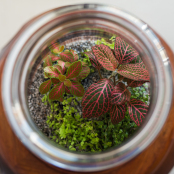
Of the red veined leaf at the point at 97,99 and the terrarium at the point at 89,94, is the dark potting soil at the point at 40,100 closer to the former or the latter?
the terrarium at the point at 89,94

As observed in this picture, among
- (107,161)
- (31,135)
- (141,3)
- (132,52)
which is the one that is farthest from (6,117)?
(141,3)

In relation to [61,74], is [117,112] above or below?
below

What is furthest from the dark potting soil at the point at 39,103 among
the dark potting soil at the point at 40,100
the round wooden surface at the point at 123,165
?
the round wooden surface at the point at 123,165

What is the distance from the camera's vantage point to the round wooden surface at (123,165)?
0.32m

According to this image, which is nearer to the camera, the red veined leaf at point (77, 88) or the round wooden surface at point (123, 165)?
the round wooden surface at point (123, 165)

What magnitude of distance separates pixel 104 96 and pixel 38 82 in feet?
0.80

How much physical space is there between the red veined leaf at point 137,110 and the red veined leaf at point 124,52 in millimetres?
113

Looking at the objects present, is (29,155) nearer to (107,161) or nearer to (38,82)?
(107,161)

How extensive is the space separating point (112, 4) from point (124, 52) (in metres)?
0.51

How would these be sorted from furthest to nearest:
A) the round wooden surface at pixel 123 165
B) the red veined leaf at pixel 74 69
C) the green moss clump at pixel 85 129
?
the green moss clump at pixel 85 129 < the red veined leaf at pixel 74 69 < the round wooden surface at pixel 123 165

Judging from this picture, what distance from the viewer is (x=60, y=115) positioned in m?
0.58

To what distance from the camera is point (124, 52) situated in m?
0.44

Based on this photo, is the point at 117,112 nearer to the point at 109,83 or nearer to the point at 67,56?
the point at 109,83

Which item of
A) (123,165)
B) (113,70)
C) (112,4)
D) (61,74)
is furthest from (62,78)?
(112,4)
